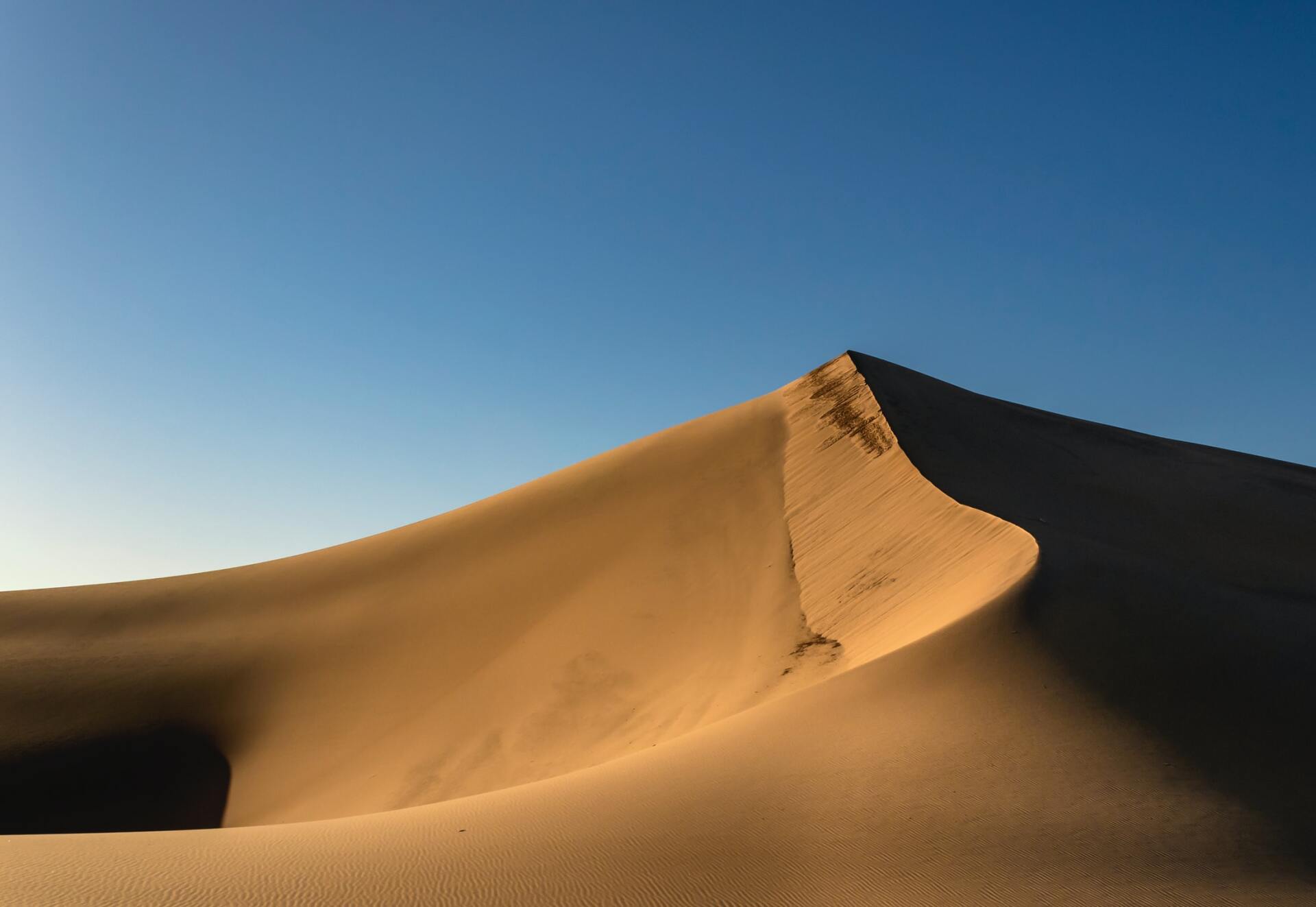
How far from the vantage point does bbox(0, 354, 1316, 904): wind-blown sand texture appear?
172 inches

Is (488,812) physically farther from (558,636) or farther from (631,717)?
(558,636)

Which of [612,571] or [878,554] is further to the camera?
[612,571]

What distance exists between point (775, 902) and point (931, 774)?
5.43 ft

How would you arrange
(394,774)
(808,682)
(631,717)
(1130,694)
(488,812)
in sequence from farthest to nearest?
(394,774) → (631,717) → (808,682) → (1130,694) → (488,812)

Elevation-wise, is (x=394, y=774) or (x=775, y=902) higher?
(x=394, y=774)

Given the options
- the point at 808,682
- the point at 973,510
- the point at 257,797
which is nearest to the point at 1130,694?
the point at 808,682

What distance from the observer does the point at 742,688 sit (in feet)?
32.3

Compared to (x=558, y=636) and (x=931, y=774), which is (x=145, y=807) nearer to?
(x=558, y=636)

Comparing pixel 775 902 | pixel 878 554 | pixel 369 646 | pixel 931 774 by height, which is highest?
pixel 369 646

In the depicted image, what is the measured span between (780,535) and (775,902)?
10562 mm

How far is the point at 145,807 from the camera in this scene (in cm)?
1294

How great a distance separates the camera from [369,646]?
15430mm

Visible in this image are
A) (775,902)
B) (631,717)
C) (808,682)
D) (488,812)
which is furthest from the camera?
(631,717)

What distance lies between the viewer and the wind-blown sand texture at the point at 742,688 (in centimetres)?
438
